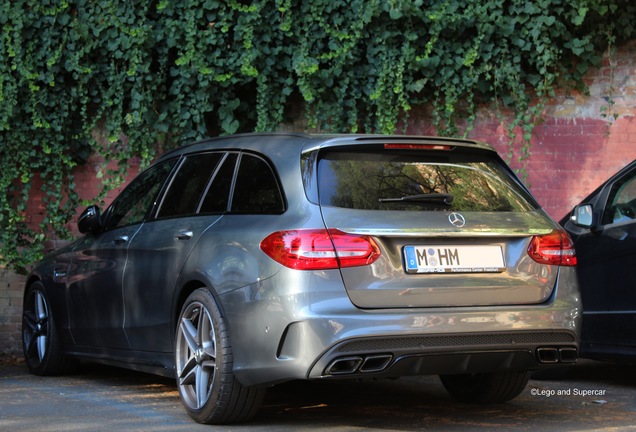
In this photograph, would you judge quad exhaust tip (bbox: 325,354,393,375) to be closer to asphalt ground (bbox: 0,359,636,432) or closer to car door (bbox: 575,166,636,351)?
asphalt ground (bbox: 0,359,636,432)

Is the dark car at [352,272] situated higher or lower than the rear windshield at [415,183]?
lower

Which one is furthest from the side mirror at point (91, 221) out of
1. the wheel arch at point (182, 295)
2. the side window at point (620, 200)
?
the side window at point (620, 200)

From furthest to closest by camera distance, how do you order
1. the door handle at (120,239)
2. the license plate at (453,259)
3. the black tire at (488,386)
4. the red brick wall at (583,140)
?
the red brick wall at (583,140) → the door handle at (120,239) → the black tire at (488,386) → the license plate at (453,259)

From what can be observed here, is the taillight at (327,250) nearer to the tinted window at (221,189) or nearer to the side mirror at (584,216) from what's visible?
the tinted window at (221,189)

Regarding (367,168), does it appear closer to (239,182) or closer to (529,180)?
(239,182)

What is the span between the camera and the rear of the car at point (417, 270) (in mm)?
4980

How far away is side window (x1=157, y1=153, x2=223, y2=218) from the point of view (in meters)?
6.25

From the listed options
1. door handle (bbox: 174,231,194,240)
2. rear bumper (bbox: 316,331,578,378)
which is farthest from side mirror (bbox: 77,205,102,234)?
rear bumper (bbox: 316,331,578,378)

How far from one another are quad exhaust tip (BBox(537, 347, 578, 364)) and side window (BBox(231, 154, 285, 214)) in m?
1.49

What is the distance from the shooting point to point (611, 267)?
7262 mm

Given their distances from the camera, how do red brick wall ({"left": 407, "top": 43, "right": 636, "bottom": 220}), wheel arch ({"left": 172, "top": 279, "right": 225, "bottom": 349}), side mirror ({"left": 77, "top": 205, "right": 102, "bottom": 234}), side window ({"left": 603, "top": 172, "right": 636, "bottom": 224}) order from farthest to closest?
1. red brick wall ({"left": 407, "top": 43, "right": 636, "bottom": 220})
2. side window ({"left": 603, "top": 172, "right": 636, "bottom": 224})
3. side mirror ({"left": 77, "top": 205, "right": 102, "bottom": 234})
4. wheel arch ({"left": 172, "top": 279, "right": 225, "bottom": 349})

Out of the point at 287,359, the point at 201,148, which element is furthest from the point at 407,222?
the point at 201,148

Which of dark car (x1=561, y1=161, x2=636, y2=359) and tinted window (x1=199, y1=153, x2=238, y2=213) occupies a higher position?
tinted window (x1=199, y1=153, x2=238, y2=213)

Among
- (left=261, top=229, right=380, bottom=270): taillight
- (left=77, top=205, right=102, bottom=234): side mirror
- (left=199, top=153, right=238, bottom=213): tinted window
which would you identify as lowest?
(left=77, top=205, right=102, bottom=234): side mirror
